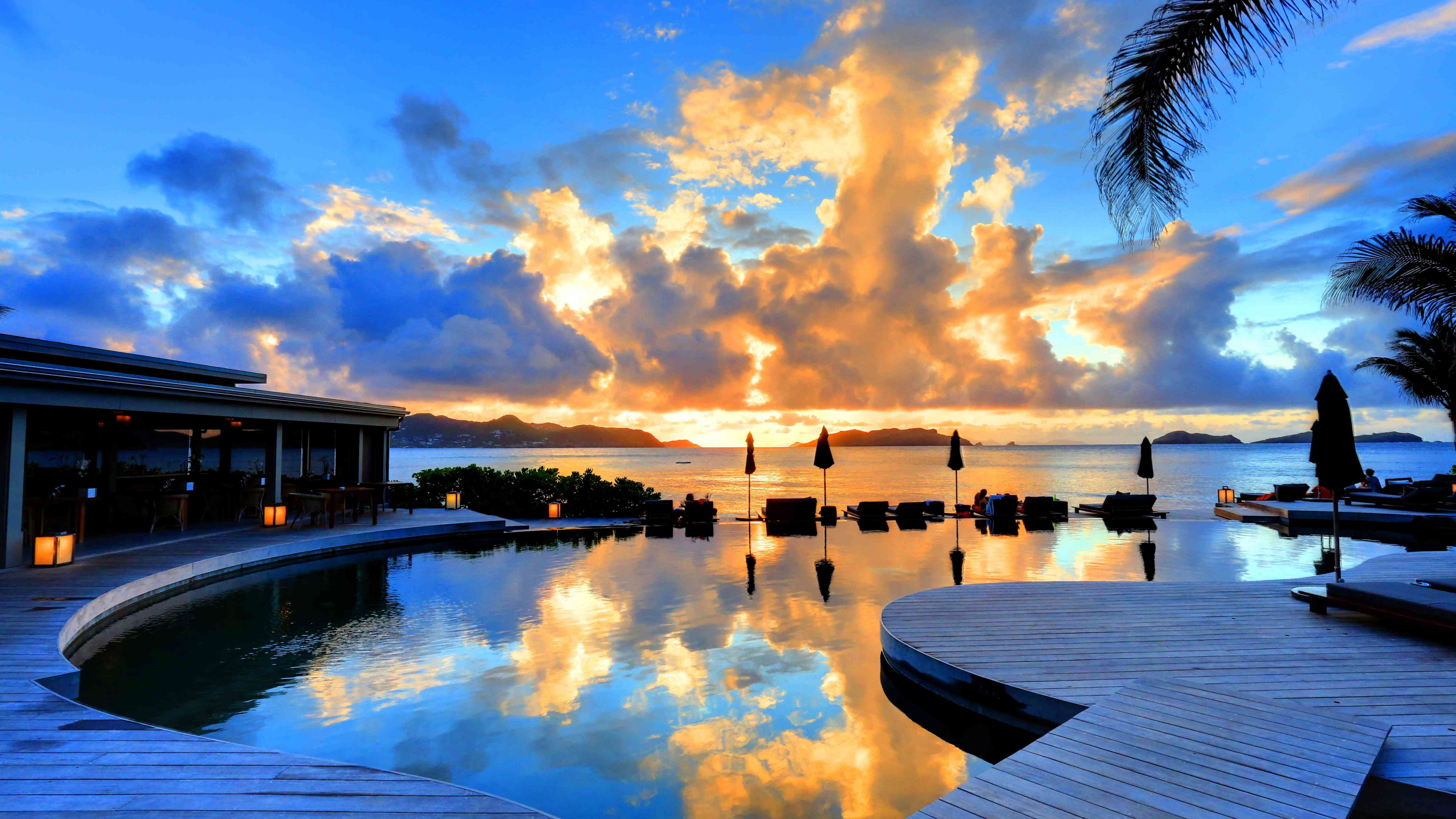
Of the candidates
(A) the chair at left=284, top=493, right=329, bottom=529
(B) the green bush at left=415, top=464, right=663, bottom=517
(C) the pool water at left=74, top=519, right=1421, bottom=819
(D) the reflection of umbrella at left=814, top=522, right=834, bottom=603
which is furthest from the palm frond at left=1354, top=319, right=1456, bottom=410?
(A) the chair at left=284, top=493, right=329, bottom=529

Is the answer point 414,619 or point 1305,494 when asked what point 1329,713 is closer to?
point 414,619

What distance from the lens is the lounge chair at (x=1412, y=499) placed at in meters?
17.1

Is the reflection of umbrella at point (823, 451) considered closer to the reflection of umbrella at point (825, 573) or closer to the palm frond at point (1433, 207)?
the reflection of umbrella at point (825, 573)

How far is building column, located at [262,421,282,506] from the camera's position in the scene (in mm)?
13859

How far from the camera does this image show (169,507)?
41.5ft

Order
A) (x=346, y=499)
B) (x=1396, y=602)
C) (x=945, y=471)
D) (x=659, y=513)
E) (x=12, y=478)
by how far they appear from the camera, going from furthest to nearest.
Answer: (x=945, y=471) < (x=659, y=513) < (x=346, y=499) < (x=12, y=478) < (x=1396, y=602)

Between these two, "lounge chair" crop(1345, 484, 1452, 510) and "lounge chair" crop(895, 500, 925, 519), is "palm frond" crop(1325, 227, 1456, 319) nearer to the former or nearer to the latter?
"lounge chair" crop(895, 500, 925, 519)

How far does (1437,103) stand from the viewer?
4.76m

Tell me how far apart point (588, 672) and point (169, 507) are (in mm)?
11731

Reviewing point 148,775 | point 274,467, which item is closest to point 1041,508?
point 148,775

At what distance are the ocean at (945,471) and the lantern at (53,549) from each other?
53.6ft

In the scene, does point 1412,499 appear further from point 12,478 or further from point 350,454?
point 12,478

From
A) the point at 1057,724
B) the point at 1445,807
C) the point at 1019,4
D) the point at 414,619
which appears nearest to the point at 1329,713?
the point at 1445,807

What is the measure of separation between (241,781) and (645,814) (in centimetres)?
215
